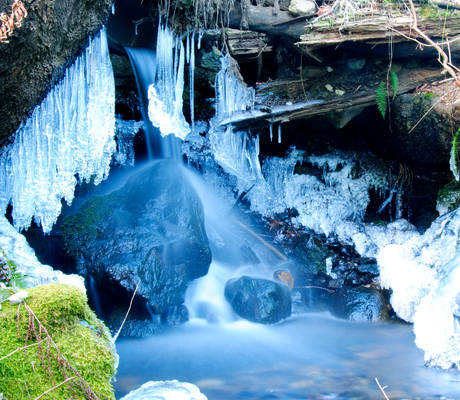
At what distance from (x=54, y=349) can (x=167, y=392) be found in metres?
0.94

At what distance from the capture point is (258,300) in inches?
263

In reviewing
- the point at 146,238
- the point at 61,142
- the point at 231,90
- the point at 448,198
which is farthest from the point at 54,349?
the point at 448,198

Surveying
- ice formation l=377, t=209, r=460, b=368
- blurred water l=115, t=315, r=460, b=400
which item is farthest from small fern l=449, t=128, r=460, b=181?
blurred water l=115, t=315, r=460, b=400

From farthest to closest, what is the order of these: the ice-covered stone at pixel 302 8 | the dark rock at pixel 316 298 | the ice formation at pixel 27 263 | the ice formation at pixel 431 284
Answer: the dark rock at pixel 316 298
the ice-covered stone at pixel 302 8
the ice formation at pixel 431 284
the ice formation at pixel 27 263

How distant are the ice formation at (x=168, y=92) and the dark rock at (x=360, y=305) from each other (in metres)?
3.91

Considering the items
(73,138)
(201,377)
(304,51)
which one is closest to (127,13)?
(73,138)

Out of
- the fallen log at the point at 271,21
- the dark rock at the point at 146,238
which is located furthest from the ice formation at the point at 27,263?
the fallen log at the point at 271,21

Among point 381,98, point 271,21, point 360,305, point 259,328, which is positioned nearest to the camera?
point 271,21

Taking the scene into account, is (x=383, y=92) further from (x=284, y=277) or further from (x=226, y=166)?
(x=284, y=277)

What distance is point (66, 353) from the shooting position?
225 cm

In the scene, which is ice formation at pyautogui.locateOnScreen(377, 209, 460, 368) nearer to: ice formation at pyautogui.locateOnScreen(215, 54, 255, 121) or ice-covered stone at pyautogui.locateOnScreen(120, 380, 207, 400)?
ice-covered stone at pyautogui.locateOnScreen(120, 380, 207, 400)

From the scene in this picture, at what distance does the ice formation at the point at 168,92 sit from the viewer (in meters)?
6.05

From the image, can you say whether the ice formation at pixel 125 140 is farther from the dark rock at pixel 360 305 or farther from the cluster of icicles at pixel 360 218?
the dark rock at pixel 360 305

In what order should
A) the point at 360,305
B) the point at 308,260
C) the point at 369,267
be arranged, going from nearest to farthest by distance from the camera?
the point at 360,305
the point at 369,267
the point at 308,260
